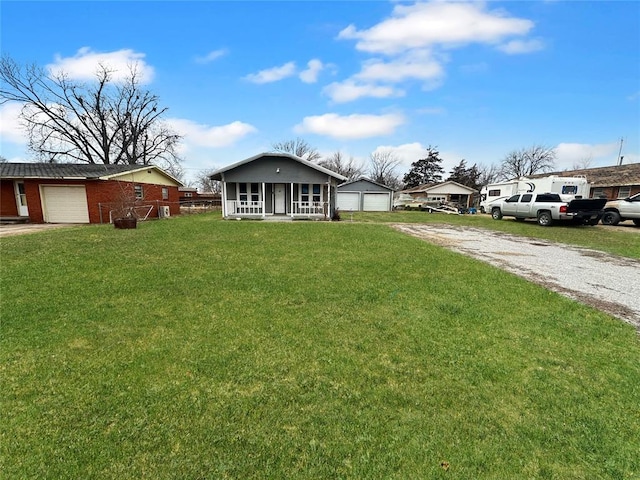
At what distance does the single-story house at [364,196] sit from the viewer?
3131 centimetres

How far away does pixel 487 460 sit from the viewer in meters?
2.01

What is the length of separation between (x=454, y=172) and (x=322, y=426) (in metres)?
61.9

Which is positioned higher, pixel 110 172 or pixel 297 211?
pixel 110 172

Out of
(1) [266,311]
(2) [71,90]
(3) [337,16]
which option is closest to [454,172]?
(3) [337,16]

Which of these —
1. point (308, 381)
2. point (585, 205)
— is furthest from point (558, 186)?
point (308, 381)

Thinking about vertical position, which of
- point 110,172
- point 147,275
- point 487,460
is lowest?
point 487,460

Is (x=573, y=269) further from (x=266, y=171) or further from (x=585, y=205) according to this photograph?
(x=266, y=171)

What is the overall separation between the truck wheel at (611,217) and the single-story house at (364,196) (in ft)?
56.9

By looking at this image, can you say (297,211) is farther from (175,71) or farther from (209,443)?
(209,443)

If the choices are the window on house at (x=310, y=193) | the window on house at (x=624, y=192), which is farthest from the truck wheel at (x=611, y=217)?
the window on house at (x=310, y=193)

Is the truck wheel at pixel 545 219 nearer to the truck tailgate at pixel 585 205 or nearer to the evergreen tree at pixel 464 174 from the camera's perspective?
the truck tailgate at pixel 585 205

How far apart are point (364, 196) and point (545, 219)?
57.0 ft

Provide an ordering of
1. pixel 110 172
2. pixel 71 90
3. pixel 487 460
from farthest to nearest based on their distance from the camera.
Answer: pixel 71 90 < pixel 110 172 < pixel 487 460

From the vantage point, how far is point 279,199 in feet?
66.0
